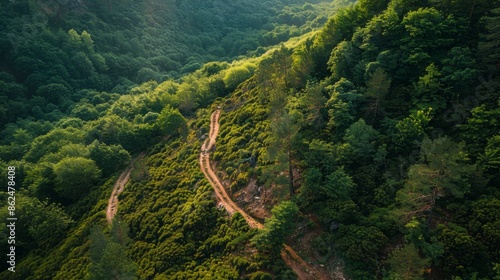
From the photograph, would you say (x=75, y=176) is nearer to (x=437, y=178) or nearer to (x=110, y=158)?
(x=110, y=158)

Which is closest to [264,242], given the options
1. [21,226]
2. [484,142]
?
[484,142]

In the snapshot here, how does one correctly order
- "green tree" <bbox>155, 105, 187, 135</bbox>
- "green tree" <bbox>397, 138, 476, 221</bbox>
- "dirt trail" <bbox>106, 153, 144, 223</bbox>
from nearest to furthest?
"green tree" <bbox>397, 138, 476, 221</bbox> < "dirt trail" <bbox>106, 153, 144, 223</bbox> < "green tree" <bbox>155, 105, 187, 135</bbox>

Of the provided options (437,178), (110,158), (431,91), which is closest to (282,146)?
(437,178)

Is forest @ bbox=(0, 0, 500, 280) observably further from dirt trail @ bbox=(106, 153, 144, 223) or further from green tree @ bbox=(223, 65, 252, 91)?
dirt trail @ bbox=(106, 153, 144, 223)

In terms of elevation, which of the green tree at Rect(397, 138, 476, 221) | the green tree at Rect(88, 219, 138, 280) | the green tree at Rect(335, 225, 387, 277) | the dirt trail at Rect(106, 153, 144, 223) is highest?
the green tree at Rect(88, 219, 138, 280)

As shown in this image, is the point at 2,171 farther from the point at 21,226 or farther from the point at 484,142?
the point at 484,142

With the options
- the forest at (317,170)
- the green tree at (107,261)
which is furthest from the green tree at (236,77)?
the green tree at (107,261)

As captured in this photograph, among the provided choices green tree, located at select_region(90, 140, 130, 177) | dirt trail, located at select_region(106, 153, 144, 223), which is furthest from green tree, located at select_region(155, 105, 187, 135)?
green tree, located at select_region(90, 140, 130, 177)
